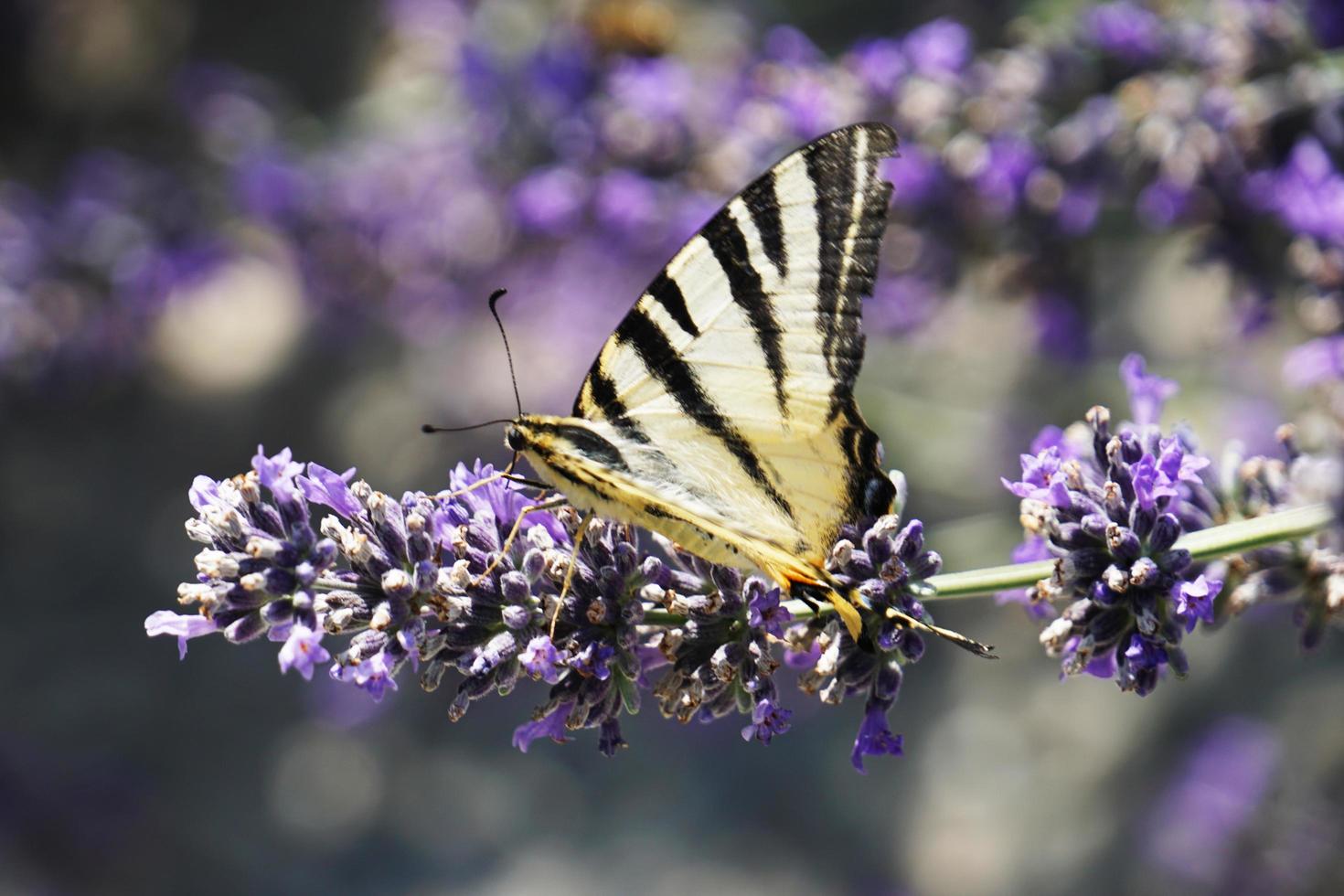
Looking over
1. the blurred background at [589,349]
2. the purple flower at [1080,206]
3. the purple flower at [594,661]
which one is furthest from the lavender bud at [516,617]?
the purple flower at [1080,206]

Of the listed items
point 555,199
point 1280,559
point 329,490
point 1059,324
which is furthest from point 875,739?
point 555,199

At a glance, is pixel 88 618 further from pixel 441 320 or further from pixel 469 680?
pixel 469 680

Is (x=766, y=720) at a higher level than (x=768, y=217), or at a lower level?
lower

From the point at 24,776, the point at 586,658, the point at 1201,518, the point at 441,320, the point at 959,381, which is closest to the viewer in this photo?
the point at 586,658

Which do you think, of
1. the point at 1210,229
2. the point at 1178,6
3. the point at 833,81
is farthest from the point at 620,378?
the point at 1178,6

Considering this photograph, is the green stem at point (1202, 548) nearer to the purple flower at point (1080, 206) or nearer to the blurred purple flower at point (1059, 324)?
the purple flower at point (1080, 206)

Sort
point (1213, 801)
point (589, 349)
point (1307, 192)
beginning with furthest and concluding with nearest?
point (1213, 801), point (589, 349), point (1307, 192)

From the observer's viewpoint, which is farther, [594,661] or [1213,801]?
[1213,801]

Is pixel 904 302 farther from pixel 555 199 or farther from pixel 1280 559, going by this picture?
pixel 1280 559
